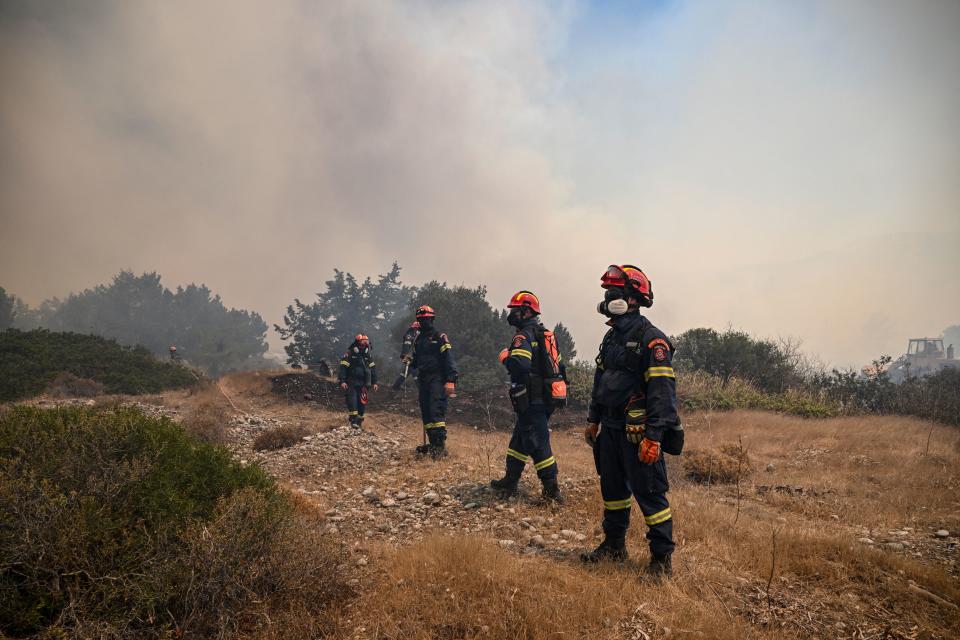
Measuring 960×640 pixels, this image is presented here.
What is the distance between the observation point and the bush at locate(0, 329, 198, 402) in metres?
15.4

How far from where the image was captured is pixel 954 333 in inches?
5960

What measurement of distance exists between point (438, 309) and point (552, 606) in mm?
23379

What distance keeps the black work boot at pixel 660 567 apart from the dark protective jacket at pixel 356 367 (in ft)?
31.9

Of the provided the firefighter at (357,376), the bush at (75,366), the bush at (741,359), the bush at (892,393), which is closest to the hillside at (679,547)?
the firefighter at (357,376)

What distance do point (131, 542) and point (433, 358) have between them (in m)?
6.39

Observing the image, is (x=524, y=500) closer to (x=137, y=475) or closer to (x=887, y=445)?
(x=137, y=475)

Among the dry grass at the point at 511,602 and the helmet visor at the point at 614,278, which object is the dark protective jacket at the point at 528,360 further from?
the dry grass at the point at 511,602

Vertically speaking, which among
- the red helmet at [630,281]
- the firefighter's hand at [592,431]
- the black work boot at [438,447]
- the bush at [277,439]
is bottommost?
the bush at [277,439]

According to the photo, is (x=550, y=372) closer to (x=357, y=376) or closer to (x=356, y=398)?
(x=357, y=376)

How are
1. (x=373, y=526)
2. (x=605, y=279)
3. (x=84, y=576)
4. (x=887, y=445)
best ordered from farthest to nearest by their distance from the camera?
(x=887, y=445)
(x=373, y=526)
(x=605, y=279)
(x=84, y=576)

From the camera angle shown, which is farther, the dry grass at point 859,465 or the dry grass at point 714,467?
the dry grass at point 714,467

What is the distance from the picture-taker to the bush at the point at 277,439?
9453mm

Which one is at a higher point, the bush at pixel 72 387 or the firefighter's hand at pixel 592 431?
the firefighter's hand at pixel 592 431

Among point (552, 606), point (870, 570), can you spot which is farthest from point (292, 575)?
point (870, 570)
